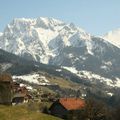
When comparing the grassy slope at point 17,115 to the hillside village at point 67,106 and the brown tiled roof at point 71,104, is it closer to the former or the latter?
the hillside village at point 67,106

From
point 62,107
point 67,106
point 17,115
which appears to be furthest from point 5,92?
point 67,106

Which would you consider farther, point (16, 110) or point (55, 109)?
point (55, 109)

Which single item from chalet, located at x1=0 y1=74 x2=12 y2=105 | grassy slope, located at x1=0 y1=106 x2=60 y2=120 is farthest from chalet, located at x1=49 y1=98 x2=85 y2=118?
grassy slope, located at x1=0 y1=106 x2=60 y2=120

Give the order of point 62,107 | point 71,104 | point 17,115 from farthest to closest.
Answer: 1. point 71,104
2. point 62,107
3. point 17,115

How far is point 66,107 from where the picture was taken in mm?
149750

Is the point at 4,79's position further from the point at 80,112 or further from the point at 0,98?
the point at 80,112

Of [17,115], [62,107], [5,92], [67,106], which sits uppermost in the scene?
[5,92]

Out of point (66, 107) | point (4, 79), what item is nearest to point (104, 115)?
point (66, 107)

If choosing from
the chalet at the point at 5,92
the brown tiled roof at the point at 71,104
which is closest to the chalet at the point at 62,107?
the brown tiled roof at the point at 71,104

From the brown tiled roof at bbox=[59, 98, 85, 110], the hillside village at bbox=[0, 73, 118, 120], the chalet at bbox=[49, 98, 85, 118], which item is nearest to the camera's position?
the hillside village at bbox=[0, 73, 118, 120]

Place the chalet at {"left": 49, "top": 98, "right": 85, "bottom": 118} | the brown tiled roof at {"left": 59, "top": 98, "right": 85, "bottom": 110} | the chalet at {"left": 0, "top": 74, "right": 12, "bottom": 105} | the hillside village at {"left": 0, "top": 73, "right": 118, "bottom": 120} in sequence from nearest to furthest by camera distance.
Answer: the chalet at {"left": 0, "top": 74, "right": 12, "bottom": 105} → the hillside village at {"left": 0, "top": 73, "right": 118, "bottom": 120} → the chalet at {"left": 49, "top": 98, "right": 85, "bottom": 118} → the brown tiled roof at {"left": 59, "top": 98, "right": 85, "bottom": 110}

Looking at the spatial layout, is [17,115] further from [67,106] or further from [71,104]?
[71,104]

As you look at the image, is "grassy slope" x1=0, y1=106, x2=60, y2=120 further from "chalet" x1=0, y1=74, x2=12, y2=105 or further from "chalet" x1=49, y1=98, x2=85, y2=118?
"chalet" x1=49, y1=98, x2=85, y2=118

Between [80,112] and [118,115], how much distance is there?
1165 centimetres
